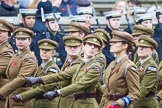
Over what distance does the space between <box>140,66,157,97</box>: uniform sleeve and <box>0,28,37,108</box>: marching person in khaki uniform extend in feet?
6.24

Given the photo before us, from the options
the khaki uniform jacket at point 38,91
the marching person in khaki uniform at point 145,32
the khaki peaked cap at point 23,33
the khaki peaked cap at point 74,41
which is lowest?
the khaki uniform jacket at point 38,91

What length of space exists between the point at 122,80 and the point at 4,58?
2.97 m

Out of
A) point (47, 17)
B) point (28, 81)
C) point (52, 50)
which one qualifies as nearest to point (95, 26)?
point (47, 17)

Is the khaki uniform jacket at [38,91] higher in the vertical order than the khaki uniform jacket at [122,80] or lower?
lower

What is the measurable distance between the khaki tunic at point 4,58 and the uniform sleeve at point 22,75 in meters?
0.52

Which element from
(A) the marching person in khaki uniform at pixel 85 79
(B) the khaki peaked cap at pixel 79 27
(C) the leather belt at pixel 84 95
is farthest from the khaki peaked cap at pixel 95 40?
(B) the khaki peaked cap at pixel 79 27

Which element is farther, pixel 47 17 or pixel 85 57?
pixel 47 17

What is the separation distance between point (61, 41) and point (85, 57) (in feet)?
10.3

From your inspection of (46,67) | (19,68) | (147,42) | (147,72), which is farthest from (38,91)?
(147,42)

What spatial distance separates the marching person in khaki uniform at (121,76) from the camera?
43.7 feet

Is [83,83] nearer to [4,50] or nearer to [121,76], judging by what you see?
[121,76]

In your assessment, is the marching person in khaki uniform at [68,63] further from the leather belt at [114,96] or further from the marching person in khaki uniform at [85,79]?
the leather belt at [114,96]

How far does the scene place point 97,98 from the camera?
1480 cm

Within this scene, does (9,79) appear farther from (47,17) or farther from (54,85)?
(47,17)
